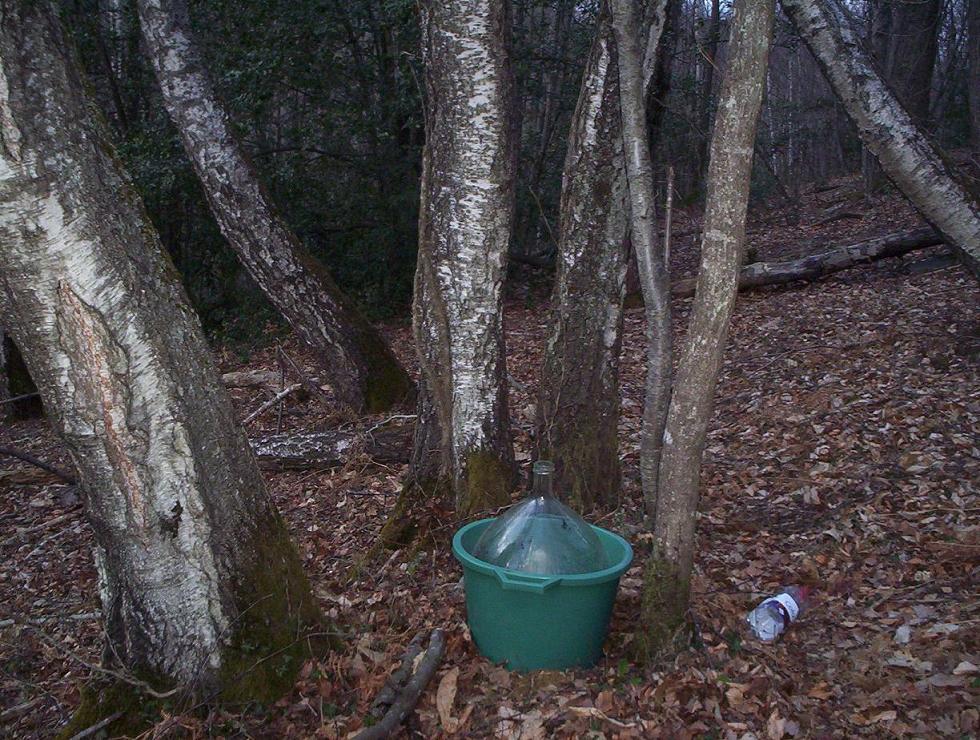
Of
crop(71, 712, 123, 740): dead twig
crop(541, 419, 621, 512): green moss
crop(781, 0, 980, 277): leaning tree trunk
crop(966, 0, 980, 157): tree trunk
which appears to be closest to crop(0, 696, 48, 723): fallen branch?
crop(71, 712, 123, 740): dead twig

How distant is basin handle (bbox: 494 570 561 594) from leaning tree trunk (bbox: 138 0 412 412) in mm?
4593

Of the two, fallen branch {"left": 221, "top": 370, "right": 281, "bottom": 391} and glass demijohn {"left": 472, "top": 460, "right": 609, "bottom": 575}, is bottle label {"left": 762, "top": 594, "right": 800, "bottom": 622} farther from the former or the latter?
fallen branch {"left": 221, "top": 370, "right": 281, "bottom": 391}

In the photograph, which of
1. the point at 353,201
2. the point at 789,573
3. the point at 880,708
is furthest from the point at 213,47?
the point at 880,708

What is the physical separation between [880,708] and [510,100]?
348 centimetres

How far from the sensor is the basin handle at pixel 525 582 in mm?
3611

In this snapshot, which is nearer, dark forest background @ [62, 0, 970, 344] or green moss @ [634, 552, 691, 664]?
green moss @ [634, 552, 691, 664]

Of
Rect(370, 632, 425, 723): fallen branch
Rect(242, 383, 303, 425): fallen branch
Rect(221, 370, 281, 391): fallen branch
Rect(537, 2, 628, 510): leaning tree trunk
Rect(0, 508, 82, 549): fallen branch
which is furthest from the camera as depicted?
Rect(221, 370, 281, 391): fallen branch

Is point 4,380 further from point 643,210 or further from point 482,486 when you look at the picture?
point 643,210

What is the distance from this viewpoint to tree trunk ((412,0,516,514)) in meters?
4.79

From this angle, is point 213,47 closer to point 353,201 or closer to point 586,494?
point 353,201

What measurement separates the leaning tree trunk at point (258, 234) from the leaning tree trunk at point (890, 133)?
4.37m

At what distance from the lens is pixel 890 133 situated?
6.45m

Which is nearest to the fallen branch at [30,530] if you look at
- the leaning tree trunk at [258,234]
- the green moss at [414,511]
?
the leaning tree trunk at [258,234]

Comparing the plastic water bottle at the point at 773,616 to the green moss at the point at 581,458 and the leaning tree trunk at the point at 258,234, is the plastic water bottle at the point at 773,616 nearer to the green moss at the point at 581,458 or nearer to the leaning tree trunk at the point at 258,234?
the green moss at the point at 581,458
